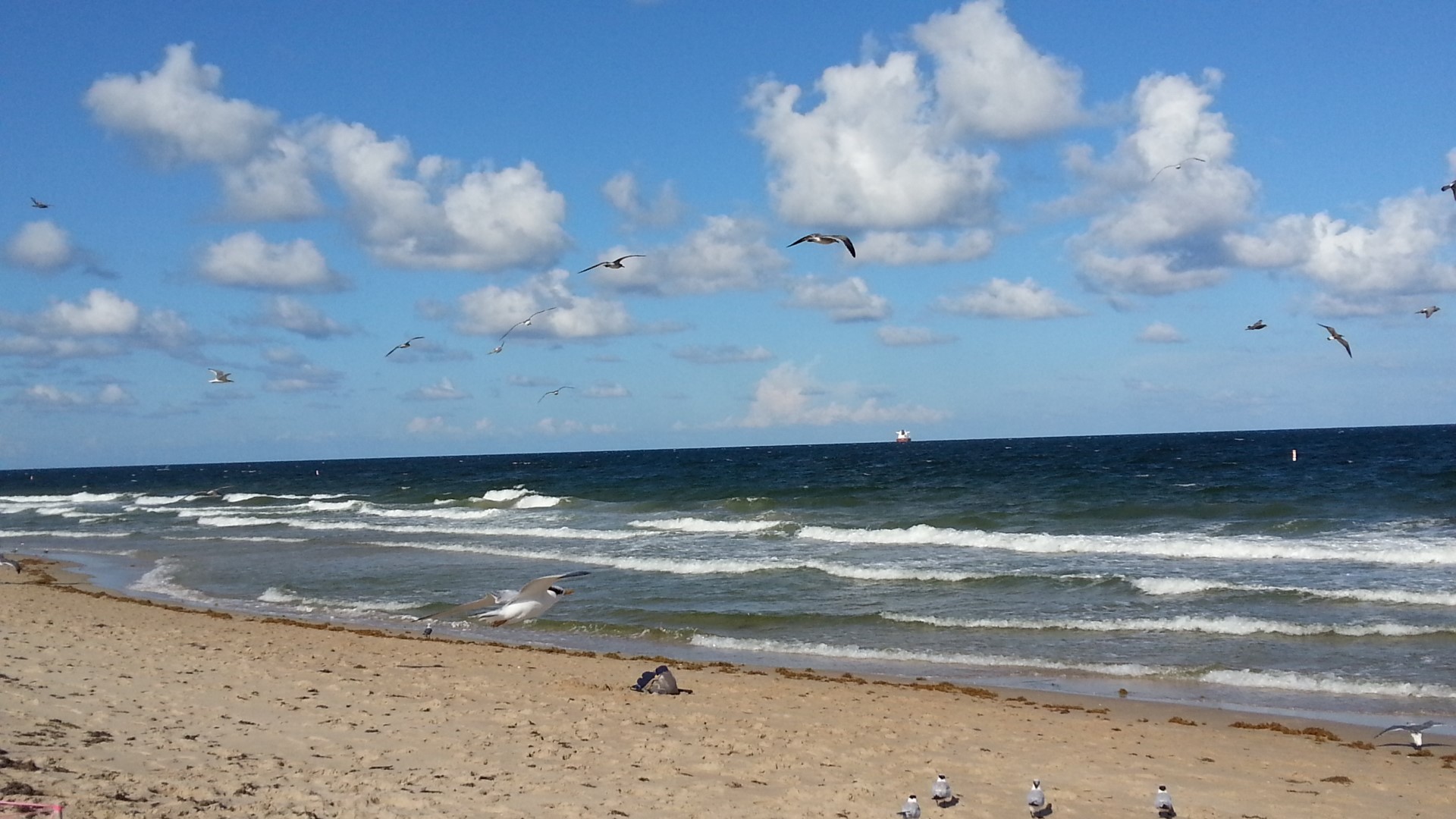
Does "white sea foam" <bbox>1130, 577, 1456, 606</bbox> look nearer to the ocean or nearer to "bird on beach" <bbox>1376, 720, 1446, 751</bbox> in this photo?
the ocean

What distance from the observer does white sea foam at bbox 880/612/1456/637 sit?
1534 cm

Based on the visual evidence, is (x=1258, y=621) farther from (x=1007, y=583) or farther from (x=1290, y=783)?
(x=1290, y=783)

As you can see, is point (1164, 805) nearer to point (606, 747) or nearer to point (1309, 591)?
point (606, 747)

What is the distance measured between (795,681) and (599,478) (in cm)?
5967

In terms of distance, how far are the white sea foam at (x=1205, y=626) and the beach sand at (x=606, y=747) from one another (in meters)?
4.19

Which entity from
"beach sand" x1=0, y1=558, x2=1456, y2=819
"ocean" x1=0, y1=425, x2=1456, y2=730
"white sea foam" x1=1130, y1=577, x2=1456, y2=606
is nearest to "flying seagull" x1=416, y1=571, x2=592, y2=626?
"beach sand" x1=0, y1=558, x2=1456, y2=819

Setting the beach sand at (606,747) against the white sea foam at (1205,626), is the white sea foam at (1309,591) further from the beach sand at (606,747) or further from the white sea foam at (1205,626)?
the beach sand at (606,747)

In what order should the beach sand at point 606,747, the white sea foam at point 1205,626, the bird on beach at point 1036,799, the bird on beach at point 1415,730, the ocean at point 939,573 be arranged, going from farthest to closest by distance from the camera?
the white sea foam at point 1205,626
the ocean at point 939,573
the bird on beach at point 1415,730
the bird on beach at point 1036,799
the beach sand at point 606,747

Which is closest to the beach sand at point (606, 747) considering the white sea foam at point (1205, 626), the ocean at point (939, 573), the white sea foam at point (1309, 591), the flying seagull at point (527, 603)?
the flying seagull at point (527, 603)

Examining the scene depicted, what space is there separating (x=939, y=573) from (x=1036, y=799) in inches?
579

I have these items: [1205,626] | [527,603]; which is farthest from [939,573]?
[527,603]

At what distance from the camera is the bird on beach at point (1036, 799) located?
320 inches

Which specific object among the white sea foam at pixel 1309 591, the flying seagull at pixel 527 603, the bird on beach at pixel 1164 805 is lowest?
the bird on beach at pixel 1164 805

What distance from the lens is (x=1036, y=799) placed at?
812 cm
